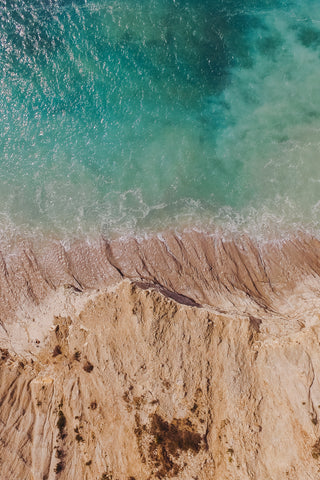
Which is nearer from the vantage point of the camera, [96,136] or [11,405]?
[11,405]

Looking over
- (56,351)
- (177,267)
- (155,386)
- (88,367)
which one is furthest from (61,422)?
(177,267)

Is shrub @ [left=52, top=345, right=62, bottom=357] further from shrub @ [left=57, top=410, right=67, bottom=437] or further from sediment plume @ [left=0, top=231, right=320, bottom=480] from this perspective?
shrub @ [left=57, top=410, right=67, bottom=437]

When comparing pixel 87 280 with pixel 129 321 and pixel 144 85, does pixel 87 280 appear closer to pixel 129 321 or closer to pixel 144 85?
pixel 129 321

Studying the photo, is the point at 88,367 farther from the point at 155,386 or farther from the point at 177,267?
the point at 177,267

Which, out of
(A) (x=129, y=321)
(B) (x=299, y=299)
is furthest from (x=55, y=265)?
(B) (x=299, y=299)

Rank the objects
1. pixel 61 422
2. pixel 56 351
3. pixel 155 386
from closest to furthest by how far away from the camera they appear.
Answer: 1. pixel 155 386
2. pixel 61 422
3. pixel 56 351
